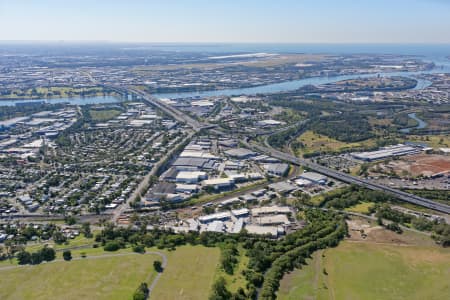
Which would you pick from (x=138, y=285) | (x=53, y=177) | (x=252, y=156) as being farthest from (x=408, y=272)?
(x=53, y=177)

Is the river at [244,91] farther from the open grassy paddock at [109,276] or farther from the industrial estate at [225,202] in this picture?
the open grassy paddock at [109,276]

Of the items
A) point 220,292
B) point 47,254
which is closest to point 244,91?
point 47,254

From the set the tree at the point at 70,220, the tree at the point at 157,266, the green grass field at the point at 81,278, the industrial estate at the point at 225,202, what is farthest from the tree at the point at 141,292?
the tree at the point at 70,220

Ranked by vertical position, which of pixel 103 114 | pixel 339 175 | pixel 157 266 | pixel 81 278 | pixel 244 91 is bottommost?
pixel 81 278

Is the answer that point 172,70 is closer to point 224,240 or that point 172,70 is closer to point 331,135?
point 331,135

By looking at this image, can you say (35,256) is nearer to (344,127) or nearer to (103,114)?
(344,127)

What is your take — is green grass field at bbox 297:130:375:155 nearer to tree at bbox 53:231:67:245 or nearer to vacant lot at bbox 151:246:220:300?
vacant lot at bbox 151:246:220:300

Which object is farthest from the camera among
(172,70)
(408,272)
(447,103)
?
(172,70)
